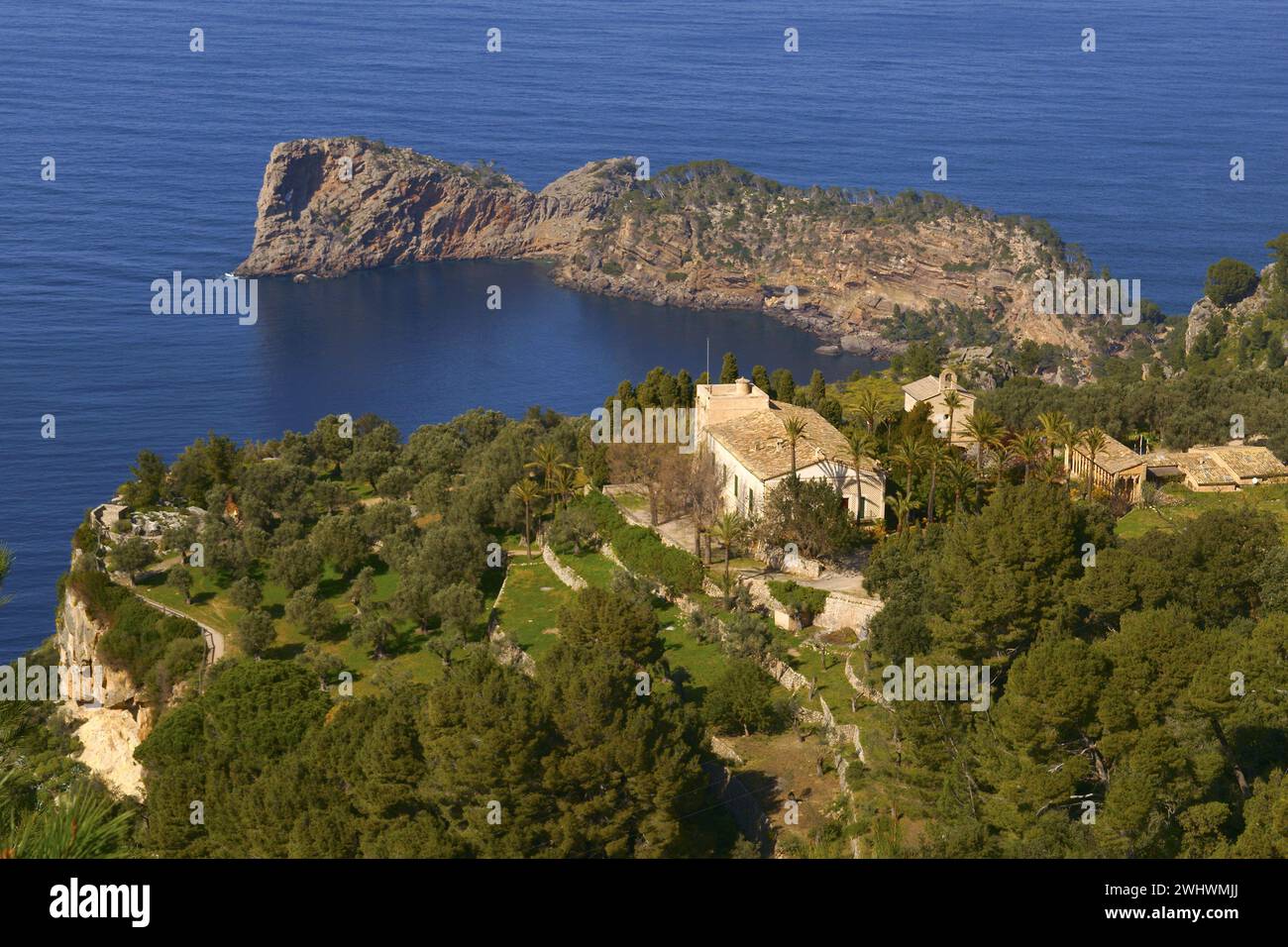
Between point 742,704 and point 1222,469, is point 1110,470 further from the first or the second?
point 742,704

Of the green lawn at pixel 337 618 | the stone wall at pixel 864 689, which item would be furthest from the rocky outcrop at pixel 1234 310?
the stone wall at pixel 864 689

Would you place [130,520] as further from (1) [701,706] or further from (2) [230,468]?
(1) [701,706]

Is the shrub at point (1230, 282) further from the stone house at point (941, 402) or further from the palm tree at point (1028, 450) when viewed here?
the palm tree at point (1028, 450)

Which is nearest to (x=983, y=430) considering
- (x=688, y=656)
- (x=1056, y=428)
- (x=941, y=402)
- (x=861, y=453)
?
(x=1056, y=428)
